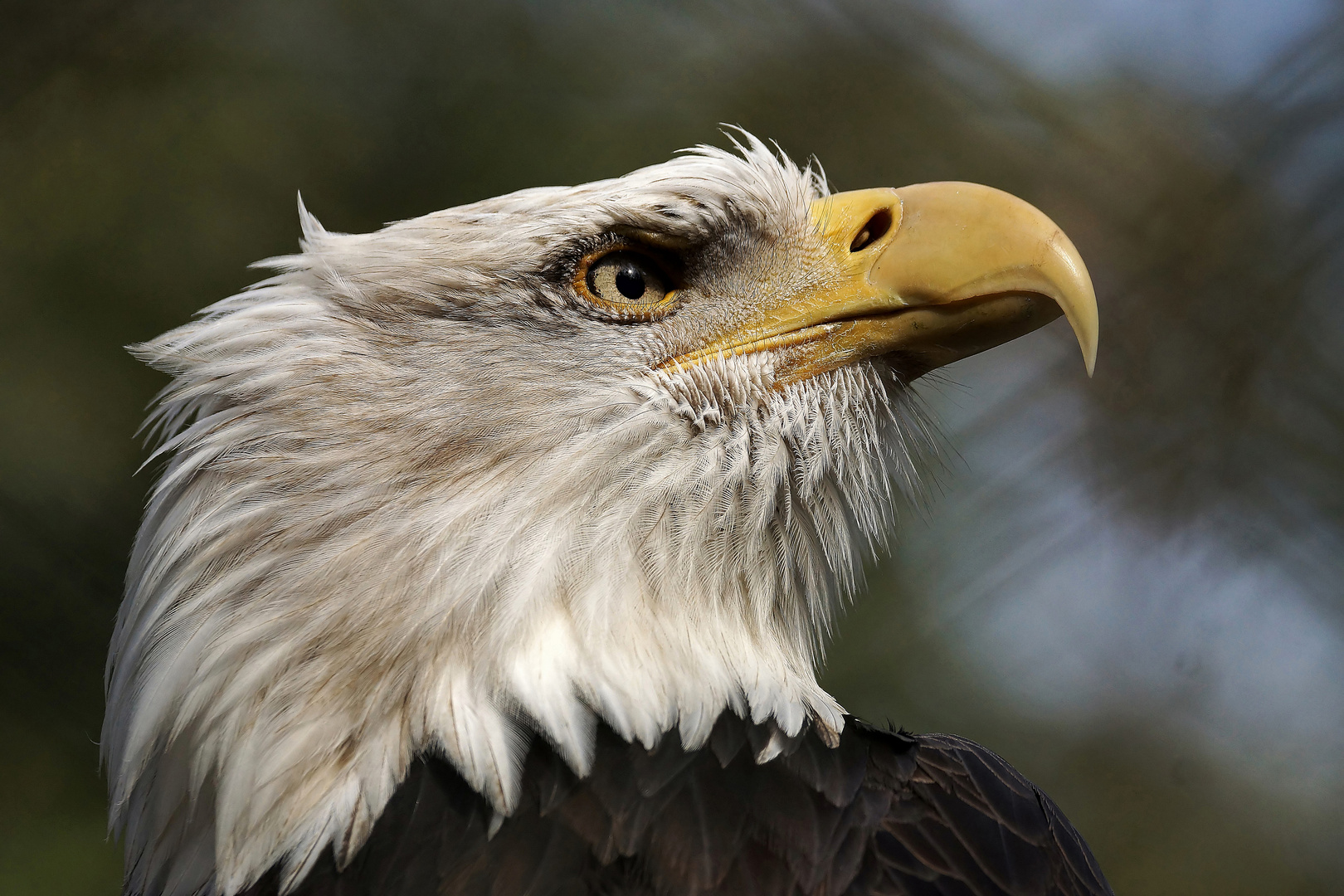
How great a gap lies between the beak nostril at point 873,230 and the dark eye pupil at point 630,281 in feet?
0.93

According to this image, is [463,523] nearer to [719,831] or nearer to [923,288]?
[719,831]

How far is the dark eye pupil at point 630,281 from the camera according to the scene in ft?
4.16

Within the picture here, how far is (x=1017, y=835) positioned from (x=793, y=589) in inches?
15.5

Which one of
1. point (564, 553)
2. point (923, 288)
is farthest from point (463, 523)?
point (923, 288)

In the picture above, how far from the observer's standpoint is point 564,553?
114cm

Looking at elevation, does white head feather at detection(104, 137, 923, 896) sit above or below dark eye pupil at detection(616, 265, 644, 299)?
below

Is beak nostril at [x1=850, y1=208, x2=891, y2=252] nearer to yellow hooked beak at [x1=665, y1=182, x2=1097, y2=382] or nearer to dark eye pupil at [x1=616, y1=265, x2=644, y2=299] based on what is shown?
yellow hooked beak at [x1=665, y1=182, x2=1097, y2=382]

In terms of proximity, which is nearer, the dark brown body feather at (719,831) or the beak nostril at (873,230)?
the dark brown body feather at (719,831)

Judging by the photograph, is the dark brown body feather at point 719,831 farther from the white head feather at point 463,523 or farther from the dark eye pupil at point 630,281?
the dark eye pupil at point 630,281

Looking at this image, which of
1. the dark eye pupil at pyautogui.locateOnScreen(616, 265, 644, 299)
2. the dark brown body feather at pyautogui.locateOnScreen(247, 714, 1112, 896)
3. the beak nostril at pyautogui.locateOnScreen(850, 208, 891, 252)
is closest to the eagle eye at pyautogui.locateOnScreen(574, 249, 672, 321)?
the dark eye pupil at pyautogui.locateOnScreen(616, 265, 644, 299)

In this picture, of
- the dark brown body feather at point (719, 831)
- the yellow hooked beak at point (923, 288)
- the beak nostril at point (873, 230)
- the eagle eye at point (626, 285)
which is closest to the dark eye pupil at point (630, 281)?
the eagle eye at point (626, 285)

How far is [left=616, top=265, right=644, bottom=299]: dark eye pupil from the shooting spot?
1269mm

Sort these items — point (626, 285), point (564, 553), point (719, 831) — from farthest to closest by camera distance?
point (626, 285) → point (564, 553) → point (719, 831)

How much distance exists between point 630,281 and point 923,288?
374mm
